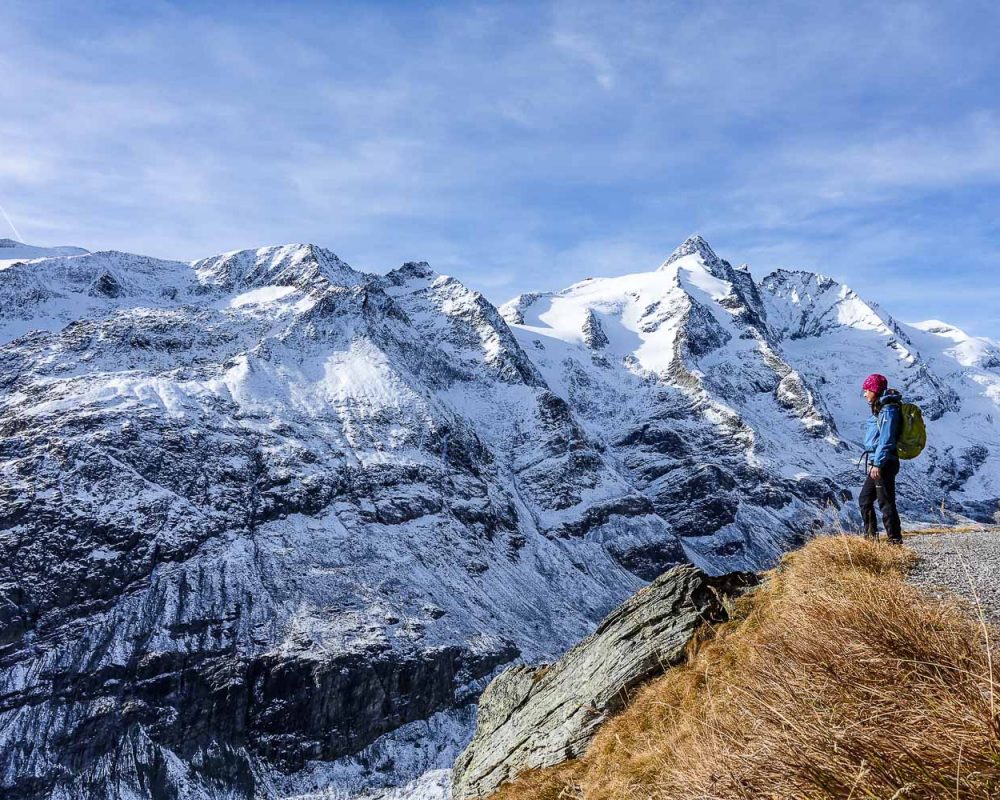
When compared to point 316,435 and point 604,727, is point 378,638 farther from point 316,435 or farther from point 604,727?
point 604,727

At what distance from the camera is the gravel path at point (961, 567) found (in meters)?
7.84

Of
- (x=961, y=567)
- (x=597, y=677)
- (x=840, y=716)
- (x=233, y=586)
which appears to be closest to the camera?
(x=840, y=716)

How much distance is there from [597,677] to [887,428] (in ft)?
22.1

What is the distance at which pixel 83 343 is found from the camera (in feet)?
A: 623

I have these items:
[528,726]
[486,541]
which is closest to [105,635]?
[486,541]

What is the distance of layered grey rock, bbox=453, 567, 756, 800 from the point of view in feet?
35.8

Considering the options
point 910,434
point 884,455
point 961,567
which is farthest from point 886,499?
point 961,567

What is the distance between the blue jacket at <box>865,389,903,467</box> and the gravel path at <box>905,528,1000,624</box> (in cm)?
157

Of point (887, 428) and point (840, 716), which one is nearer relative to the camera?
point (840, 716)

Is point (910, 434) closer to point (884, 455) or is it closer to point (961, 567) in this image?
point (884, 455)

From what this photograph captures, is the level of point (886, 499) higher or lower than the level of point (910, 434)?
lower

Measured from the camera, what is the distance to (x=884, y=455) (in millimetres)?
12352

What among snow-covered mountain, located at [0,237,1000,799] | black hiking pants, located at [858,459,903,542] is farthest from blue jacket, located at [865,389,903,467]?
snow-covered mountain, located at [0,237,1000,799]

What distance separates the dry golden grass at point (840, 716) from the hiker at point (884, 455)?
4.14 meters
